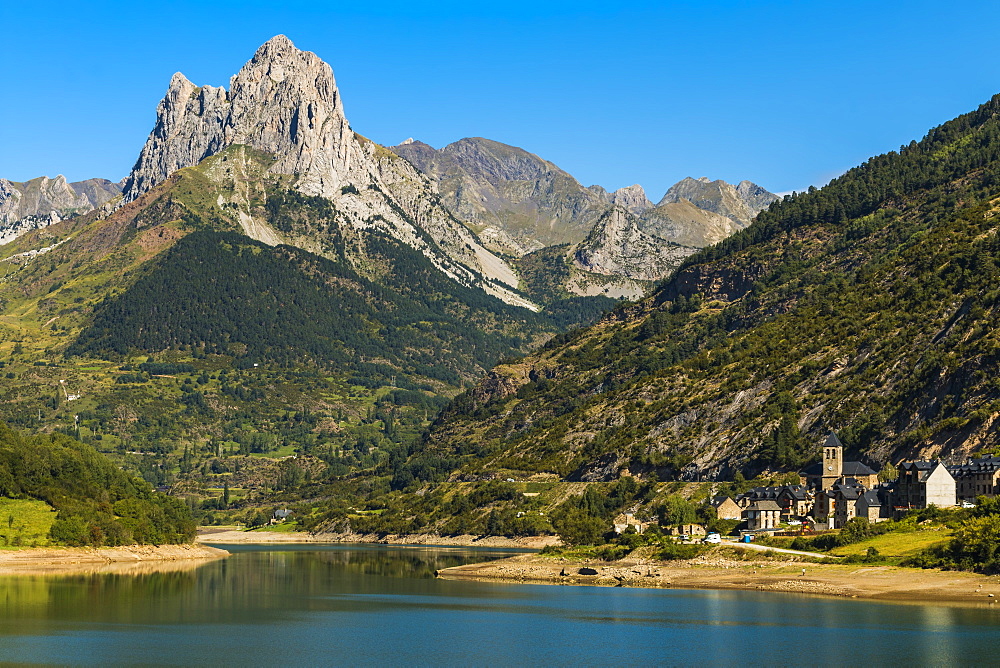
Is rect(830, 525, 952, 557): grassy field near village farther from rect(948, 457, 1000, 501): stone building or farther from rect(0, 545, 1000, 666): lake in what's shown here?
rect(0, 545, 1000, 666): lake

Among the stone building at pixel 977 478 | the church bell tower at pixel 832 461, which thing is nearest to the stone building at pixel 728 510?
the church bell tower at pixel 832 461

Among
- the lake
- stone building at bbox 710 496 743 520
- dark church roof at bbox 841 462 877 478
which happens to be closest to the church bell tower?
dark church roof at bbox 841 462 877 478

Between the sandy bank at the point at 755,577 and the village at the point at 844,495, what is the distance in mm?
13684

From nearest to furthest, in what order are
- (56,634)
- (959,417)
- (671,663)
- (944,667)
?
1. (944,667)
2. (671,663)
3. (56,634)
4. (959,417)

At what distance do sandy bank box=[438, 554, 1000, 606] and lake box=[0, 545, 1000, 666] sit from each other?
3.98m

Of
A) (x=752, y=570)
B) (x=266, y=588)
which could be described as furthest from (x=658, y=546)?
(x=266, y=588)

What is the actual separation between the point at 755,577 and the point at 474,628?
4202 cm

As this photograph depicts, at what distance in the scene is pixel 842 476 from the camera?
183m

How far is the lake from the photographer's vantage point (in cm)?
10531

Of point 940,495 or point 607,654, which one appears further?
point 940,495

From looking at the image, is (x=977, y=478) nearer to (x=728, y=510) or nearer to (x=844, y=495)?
(x=844, y=495)

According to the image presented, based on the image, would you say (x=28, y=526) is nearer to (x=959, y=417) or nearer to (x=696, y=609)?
(x=696, y=609)

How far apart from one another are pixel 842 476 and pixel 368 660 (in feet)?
317

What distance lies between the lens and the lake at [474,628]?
105 meters
